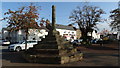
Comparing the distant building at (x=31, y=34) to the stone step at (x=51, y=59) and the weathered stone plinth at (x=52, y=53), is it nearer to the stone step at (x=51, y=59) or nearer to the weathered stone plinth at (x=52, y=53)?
the weathered stone plinth at (x=52, y=53)

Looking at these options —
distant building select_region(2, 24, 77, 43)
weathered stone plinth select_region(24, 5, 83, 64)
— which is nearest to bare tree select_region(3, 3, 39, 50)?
weathered stone plinth select_region(24, 5, 83, 64)

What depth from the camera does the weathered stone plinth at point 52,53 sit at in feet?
32.4

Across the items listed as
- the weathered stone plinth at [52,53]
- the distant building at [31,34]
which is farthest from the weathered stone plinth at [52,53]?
the distant building at [31,34]

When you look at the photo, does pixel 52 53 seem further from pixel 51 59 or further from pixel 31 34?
pixel 31 34

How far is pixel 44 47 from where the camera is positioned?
1120 centimetres

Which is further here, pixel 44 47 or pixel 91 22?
pixel 91 22

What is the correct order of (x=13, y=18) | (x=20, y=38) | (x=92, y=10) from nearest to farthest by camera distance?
1. (x=13, y=18)
2. (x=92, y=10)
3. (x=20, y=38)

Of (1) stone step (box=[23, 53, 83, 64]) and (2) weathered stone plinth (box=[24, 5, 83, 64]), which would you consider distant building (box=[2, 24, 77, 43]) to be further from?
(1) stone step (box=[23, 53, 83, 64])

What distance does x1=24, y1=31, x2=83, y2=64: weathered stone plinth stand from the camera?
9883 millimetres

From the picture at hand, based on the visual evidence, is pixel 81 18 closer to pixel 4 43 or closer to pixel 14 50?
pixel 14 50

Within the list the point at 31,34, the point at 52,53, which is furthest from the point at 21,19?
the point at 31,34

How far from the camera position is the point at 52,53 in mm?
10523

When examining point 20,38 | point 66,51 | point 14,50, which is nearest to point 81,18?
point 14,50

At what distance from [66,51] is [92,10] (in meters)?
21.1
